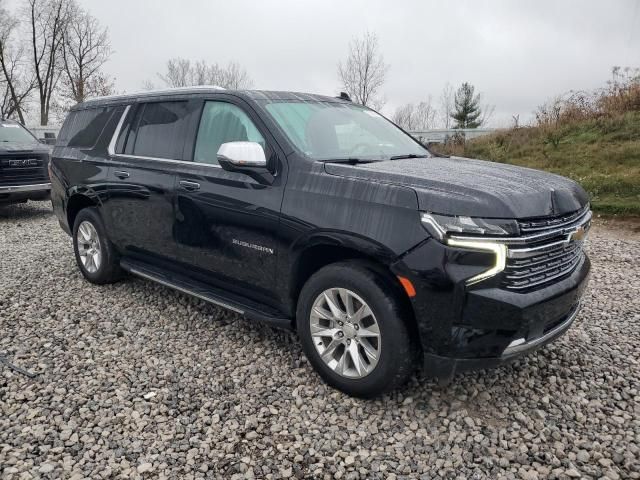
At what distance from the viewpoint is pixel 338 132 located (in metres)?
3.66

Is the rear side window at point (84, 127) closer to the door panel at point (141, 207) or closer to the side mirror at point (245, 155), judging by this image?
the door panel at point (141, 207)

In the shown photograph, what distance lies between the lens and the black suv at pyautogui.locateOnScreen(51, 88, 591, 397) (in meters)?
2.54

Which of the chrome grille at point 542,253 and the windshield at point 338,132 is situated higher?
the windshield at point 338,132

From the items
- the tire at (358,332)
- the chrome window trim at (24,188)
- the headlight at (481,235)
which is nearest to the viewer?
the headlight at (481,235)

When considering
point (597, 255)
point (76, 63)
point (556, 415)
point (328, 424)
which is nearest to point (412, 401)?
point (328, 424)

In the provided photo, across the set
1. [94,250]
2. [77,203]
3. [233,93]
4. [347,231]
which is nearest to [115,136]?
[77,203]

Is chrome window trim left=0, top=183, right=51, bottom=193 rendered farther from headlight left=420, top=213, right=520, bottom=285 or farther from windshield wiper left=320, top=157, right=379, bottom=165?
headlight left=420, top=213, right=520, bottom=285

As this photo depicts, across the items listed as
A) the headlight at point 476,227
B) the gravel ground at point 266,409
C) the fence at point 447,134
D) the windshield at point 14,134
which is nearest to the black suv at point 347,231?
the headlight at point 476,227

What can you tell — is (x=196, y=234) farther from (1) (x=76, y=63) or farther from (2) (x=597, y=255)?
(1) (x=76, y=63)

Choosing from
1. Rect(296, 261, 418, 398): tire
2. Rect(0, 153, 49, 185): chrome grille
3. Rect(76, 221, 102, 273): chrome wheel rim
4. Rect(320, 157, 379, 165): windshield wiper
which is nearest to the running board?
Rect(296, 261, 418, 398): tire

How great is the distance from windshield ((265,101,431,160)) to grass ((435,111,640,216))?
662 cm

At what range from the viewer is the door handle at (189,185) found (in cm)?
368

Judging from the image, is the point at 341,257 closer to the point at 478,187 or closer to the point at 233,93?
the point at 478,187

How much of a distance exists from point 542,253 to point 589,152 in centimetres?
1105
